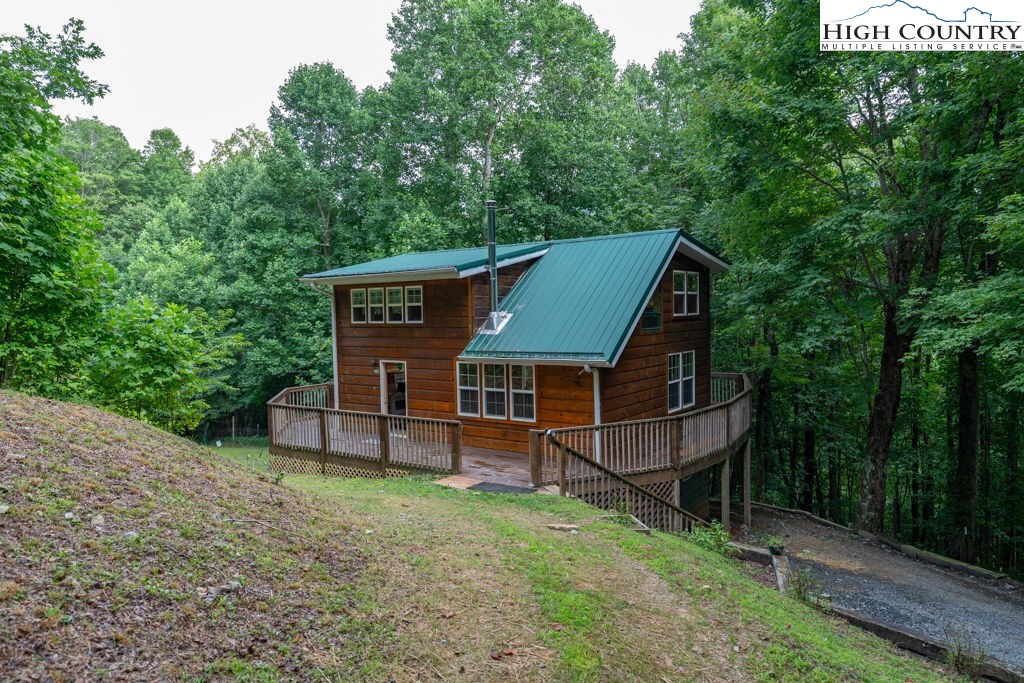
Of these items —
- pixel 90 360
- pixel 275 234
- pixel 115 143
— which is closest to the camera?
pixel 90 360

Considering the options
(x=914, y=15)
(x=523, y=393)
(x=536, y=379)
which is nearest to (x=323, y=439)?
(x=523, y=393)

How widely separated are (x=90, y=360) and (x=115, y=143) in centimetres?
3884

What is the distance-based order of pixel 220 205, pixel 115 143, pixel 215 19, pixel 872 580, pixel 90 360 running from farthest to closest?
1. pixel 115 143
2. pixel 215 19
3. pixel 220 205
4. pixel 872 580
5. pixel 90 360

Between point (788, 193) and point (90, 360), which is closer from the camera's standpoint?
point (90, 360)

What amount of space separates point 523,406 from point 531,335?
5.36ft

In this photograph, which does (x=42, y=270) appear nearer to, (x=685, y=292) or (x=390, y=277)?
(x=390, y=277)

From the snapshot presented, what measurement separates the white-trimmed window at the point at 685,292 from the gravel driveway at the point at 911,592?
20.1ft

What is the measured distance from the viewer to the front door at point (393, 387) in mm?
15164

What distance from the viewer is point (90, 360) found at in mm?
9656

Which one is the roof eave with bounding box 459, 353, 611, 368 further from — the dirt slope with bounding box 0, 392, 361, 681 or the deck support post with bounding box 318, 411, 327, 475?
the dirt slope with bounding box 0, 392, 361, 681

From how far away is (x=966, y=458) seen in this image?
1611 centimetres

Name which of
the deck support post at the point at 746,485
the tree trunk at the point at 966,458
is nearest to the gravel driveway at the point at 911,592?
the deck support post at the point at 746,485

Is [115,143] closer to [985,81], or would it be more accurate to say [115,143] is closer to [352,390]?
[352,390]

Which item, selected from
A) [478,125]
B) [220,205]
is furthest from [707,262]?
[220,205]
